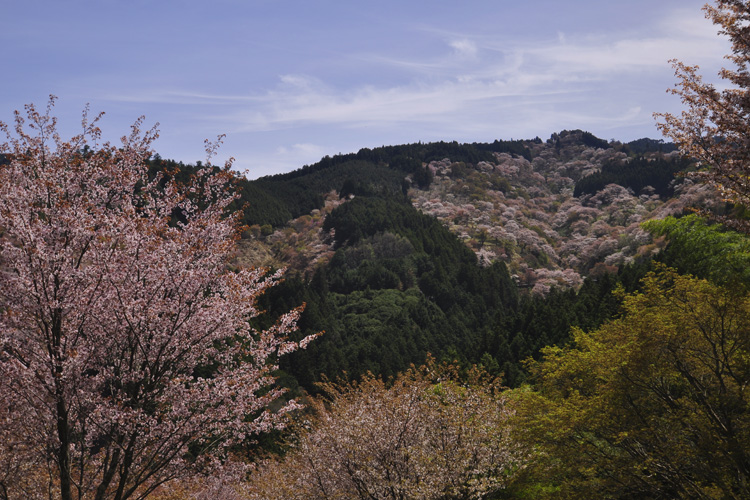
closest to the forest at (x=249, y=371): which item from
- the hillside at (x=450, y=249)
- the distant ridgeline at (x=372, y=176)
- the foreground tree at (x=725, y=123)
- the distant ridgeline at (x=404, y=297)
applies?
the foreground tree at (x=725, y=123)

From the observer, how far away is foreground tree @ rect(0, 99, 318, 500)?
7.44 metres

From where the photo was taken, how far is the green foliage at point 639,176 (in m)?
118

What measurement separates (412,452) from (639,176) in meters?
130

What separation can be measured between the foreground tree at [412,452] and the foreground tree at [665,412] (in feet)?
5.71

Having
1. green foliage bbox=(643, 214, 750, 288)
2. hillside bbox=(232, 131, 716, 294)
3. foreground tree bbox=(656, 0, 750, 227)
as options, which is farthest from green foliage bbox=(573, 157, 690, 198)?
foreground tree bbox=(656, 0, 750, 227)

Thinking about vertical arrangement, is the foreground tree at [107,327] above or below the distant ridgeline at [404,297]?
above

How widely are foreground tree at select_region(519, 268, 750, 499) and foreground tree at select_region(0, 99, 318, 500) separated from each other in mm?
8566

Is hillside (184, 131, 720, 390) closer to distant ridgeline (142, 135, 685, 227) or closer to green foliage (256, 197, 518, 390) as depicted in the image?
green foliage (256, 197, 518, 390)

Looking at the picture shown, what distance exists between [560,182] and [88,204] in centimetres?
17216

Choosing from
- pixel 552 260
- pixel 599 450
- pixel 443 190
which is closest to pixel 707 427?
pixel 599 450

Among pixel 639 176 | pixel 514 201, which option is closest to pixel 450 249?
pixel 514 201

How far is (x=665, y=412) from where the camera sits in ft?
44.3

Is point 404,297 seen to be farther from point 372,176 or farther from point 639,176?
point 639,176

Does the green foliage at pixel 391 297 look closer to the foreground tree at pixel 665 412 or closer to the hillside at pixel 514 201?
the hillside at pixel 514 201
